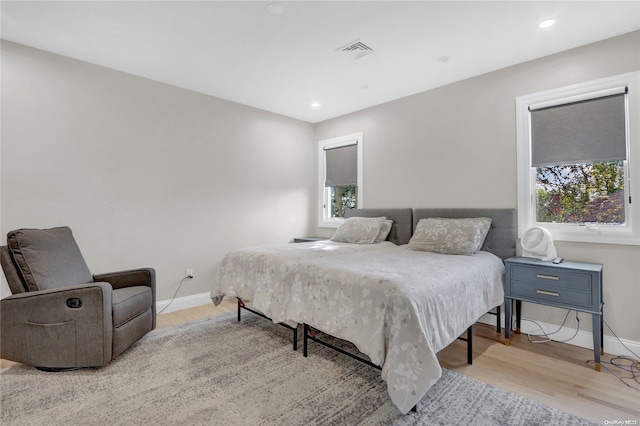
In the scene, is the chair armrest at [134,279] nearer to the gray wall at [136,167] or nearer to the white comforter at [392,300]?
the gray wall at [136,167]

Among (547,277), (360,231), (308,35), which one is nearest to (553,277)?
(547,277)

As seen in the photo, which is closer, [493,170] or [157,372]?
[157,372]

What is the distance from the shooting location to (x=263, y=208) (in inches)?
178

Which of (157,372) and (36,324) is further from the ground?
(36,324)

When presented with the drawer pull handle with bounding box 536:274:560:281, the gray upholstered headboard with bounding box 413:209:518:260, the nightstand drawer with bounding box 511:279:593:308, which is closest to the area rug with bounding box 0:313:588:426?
the nightstand drawer with bounding box 511:279:593:308

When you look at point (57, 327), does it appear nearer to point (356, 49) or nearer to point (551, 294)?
point (356, 49)

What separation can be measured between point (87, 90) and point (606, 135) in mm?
4814

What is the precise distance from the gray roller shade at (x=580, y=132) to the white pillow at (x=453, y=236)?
83 cm

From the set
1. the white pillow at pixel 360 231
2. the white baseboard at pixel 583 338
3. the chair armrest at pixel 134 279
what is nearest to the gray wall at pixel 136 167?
the chair armrest at pixel 134 279

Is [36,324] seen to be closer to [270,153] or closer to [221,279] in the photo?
[221,279]

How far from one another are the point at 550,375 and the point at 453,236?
1.25 m

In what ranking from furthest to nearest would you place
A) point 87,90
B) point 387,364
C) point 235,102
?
point 235,102, point 87,90, point 387,364

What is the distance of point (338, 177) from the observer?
4.83 meters

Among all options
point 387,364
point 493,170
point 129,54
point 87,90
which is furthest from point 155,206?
point 493,170
